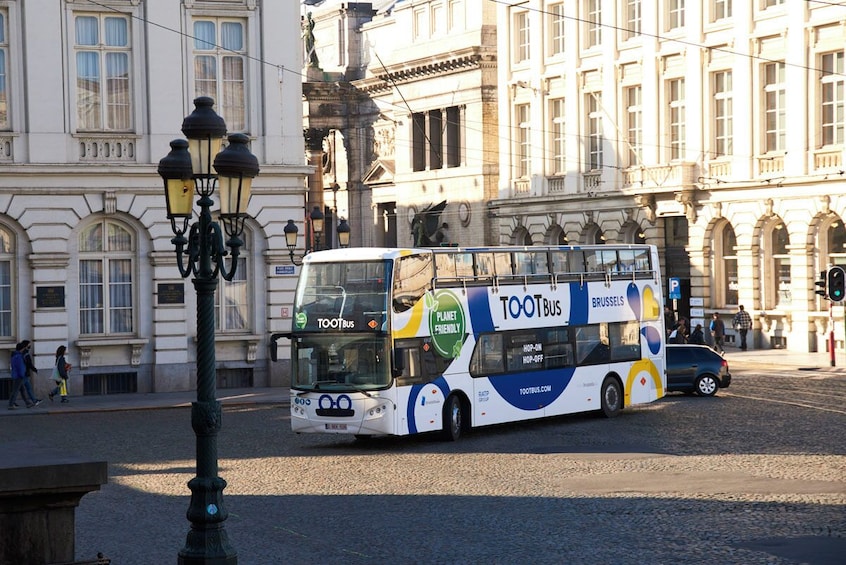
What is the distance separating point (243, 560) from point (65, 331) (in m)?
22.9

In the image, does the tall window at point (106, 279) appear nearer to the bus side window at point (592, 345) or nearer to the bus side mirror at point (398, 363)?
the bus side window at point (592, 345)

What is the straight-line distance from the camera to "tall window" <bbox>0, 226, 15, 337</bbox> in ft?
120

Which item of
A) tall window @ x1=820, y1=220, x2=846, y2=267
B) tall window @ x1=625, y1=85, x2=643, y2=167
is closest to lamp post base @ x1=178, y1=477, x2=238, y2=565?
tall window @ x1=820, y1=220, x2=846, y2=267

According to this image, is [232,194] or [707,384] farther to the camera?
[707,384]

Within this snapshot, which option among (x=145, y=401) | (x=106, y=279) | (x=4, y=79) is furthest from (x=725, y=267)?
(x=4, y=79)

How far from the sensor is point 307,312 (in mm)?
26266

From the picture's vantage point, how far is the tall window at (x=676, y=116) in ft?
188

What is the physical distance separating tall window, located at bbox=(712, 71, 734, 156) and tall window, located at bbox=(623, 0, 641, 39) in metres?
5.03

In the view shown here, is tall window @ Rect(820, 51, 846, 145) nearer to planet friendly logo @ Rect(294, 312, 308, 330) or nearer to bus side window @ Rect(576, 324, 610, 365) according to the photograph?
bus side window @ Rect(576, 324, 610, 365)

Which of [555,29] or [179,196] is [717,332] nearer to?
[555,29]

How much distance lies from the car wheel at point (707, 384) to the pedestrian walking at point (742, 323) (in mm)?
17271

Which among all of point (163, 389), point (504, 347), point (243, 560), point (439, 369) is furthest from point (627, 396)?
point (243, 560)

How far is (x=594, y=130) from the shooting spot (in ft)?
204

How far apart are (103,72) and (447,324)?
14653mm
